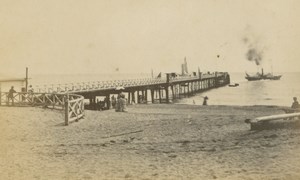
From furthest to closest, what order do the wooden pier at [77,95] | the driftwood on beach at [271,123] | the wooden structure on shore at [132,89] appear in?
1. the wooden structure on shore at [132,89]
2. the wooden pier at [77,95]
3. the driftwood on beach at [271,123]

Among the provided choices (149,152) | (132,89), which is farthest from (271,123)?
(132,89)

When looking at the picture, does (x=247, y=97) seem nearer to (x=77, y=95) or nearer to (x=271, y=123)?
(x=77, y=95)

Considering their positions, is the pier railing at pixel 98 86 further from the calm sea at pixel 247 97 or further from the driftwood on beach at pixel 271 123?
the driftwood on beach at pixel 271 123

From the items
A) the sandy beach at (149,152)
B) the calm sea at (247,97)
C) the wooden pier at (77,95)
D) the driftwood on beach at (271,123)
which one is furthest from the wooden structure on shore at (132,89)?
the driftwood on beach at (271,123)

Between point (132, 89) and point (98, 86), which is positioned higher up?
point (98, 86)

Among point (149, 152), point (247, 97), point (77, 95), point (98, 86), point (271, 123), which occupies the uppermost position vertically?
point (98, 86)

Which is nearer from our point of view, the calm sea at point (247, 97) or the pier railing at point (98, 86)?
the pier railing at point (98, 86)

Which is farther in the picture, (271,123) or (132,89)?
(132,89)

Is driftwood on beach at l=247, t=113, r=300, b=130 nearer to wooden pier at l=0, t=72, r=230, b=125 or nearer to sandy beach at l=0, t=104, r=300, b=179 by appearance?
sandy beach at l=0, t=104, r=300, b=179

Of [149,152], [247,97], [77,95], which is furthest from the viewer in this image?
[247,97]

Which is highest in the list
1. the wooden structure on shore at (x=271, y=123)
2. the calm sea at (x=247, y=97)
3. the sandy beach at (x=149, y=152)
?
the calm sea at (x=247, y=97)
